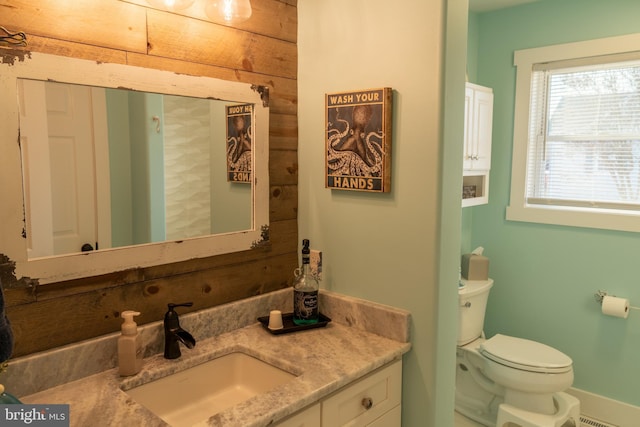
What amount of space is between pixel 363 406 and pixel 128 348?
0.73 metres

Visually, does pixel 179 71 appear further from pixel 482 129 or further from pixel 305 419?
pixel 482 129

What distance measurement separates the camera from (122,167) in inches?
53.3

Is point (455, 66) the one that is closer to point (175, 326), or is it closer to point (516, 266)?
point (175, 326)

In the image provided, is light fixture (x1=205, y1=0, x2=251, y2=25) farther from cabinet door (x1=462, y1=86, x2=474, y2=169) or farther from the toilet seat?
the toilet seat

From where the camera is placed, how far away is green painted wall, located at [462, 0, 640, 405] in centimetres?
267

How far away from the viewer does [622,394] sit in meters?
2.72

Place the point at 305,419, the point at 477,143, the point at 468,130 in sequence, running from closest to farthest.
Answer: the point at 305,419 → the point at 468,130 → the point at 477,143

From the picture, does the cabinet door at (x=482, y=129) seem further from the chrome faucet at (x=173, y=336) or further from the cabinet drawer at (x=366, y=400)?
the chrome faucet at (x=173, y=336)

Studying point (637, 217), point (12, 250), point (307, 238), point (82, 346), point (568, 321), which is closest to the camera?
point (12, 250)

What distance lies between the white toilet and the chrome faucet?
1.76 m

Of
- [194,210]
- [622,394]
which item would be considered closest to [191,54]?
[194,210]

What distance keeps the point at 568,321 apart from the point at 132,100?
2.78 metres

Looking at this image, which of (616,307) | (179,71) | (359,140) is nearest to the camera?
(179,71)

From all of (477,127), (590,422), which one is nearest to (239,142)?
(477,127)
